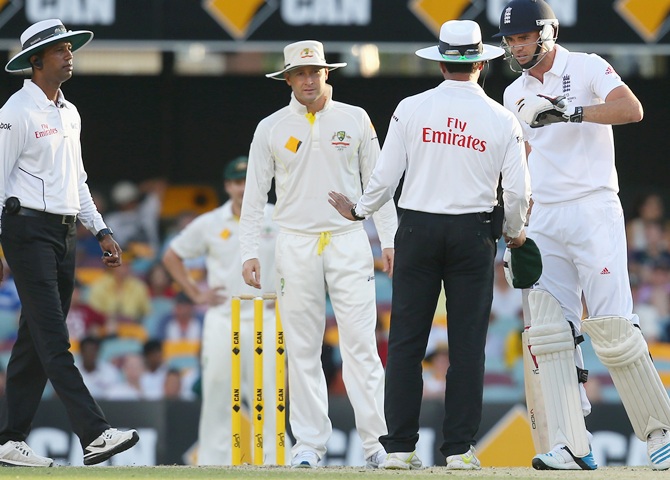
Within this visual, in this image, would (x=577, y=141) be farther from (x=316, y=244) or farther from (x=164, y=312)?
(x=164, y=312)

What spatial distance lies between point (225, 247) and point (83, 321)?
299 cm

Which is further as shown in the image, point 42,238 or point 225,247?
point 225,247

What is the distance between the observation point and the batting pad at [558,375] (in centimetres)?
569

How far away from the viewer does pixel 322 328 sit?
6.45m

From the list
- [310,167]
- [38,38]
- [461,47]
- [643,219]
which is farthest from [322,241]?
[643,219]

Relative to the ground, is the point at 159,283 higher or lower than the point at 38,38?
lower

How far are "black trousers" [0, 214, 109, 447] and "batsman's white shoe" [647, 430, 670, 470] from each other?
2222mm

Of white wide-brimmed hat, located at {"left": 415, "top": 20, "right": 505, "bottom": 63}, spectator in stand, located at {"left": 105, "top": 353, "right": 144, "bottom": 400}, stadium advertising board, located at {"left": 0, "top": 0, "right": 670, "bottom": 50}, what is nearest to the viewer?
white wide-brimmed hat, located at {"left": 415, "top": 20, "right": 505, "bottom": 63}

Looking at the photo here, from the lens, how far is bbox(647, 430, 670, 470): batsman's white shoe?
5.63m

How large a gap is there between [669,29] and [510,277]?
4104 millimetres

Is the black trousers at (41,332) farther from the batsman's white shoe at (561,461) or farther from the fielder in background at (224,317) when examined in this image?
the fielder in background at (224,317)

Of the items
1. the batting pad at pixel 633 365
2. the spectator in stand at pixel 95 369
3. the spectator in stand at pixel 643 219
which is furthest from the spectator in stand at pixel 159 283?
the batting pad at pixel 633 365

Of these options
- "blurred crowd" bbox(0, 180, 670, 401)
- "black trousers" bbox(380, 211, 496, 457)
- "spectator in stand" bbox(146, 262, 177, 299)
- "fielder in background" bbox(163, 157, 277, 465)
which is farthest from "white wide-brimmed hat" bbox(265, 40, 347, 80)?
"spectator in stand" bbox(146, 262, 177, 299)

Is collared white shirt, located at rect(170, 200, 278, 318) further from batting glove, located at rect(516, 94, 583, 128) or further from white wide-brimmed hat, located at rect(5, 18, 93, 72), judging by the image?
batting glove, located at rect(516, 94, 583, 128)
